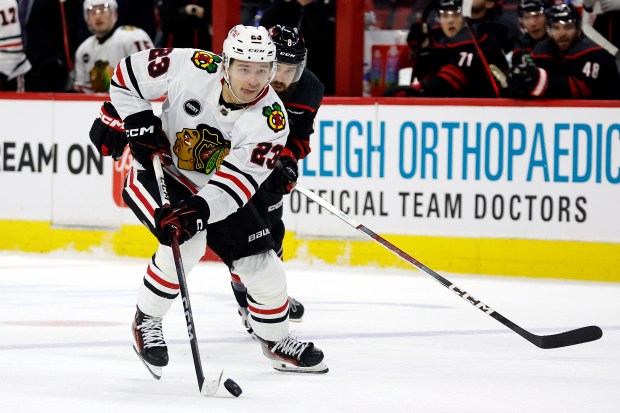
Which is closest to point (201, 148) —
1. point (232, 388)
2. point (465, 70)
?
point (232, 388)

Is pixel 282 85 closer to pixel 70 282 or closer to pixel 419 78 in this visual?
pixel 70 282

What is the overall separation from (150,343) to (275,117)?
2.63 ft

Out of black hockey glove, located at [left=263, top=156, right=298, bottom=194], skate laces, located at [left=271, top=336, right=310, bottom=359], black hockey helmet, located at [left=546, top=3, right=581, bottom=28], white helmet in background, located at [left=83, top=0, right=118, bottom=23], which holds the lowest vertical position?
skate laces, located at [left=271, top=336, right=310, bottom=359]

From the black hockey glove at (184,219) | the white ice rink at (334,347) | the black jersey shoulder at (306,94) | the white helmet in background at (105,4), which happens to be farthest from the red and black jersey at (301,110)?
the white helmet in background at (105,4)

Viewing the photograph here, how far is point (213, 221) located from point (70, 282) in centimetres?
274

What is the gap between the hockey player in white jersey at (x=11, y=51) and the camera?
27.1 feet

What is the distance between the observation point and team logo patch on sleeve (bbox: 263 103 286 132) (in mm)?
4207

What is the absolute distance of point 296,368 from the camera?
4.45 m

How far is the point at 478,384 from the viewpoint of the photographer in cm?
425

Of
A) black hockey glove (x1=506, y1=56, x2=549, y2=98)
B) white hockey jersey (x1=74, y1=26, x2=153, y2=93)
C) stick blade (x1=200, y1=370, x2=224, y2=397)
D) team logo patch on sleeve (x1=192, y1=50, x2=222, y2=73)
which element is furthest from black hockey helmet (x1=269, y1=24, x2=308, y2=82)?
white hockey jersey (x1=74, y1=26, x2=153, y2=93)

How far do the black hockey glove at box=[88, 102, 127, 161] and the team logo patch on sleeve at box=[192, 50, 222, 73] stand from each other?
362mm

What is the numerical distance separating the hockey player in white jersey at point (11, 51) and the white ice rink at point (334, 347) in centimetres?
155

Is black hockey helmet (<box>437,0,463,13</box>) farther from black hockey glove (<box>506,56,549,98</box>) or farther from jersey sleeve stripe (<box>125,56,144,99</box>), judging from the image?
jersey sleeve stripe (<box>125,56,144,99</box>)

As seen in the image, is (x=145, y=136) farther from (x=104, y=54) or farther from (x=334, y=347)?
(x=104, y=54)
